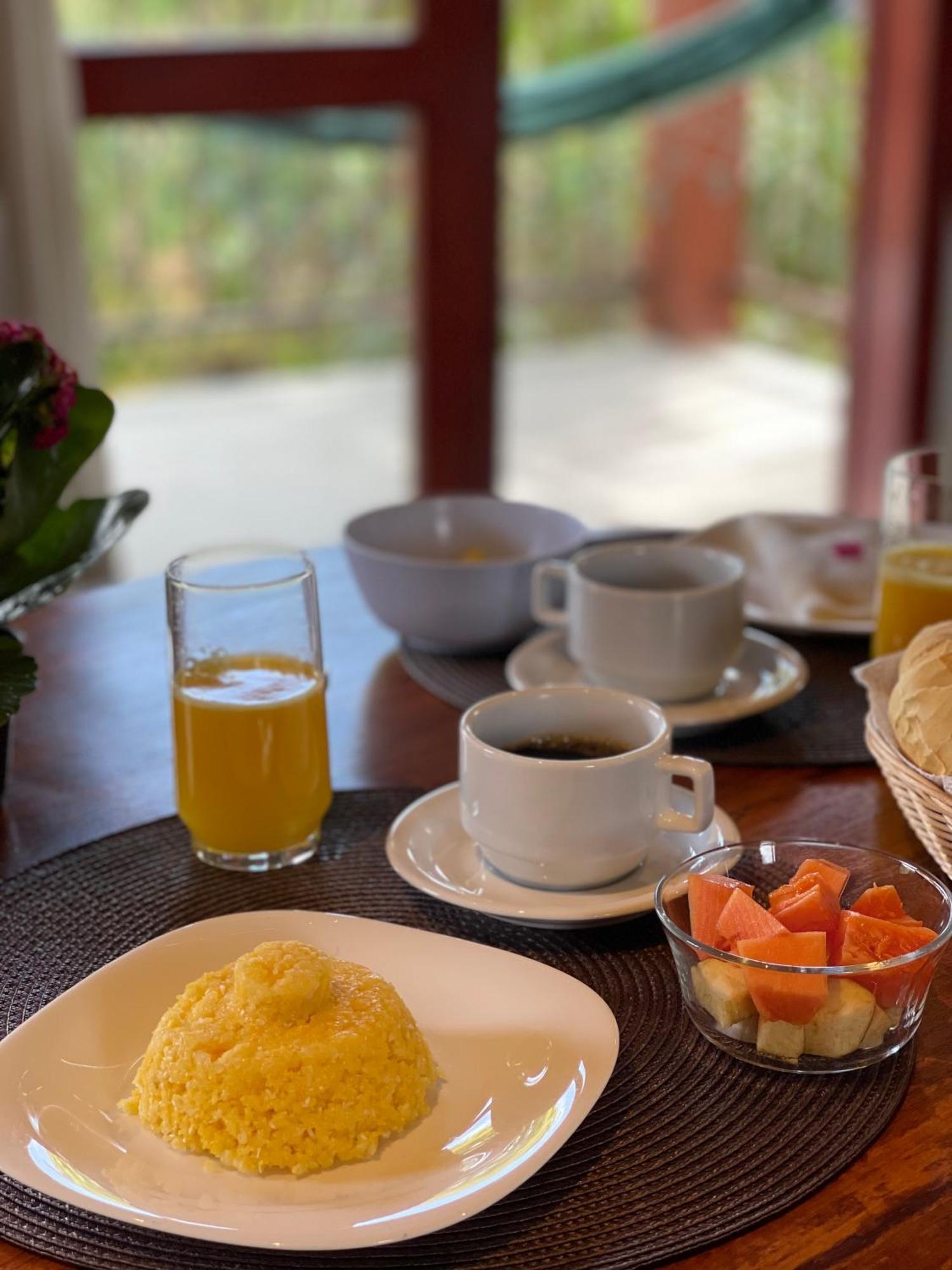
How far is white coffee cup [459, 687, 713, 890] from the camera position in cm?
86

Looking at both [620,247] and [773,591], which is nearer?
[773,591]

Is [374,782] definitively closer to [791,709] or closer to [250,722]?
[250,722]

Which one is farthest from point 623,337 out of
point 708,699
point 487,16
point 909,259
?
point 708,699

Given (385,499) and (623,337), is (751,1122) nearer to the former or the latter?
(385,499)

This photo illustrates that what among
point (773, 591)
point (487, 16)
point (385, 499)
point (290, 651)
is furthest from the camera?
point (385, 499)

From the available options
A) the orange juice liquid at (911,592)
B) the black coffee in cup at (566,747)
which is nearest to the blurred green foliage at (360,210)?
the orange juice liquid at (911,592)

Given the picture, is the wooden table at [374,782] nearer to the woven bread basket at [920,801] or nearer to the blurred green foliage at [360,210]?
the woven bread basket at [920,801]

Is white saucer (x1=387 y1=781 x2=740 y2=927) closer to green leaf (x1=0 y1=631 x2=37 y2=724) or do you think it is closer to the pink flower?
green leaf (x1=0 y1=631 x2=37 y2=724)

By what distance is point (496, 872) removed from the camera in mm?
912

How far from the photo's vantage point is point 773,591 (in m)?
1.38

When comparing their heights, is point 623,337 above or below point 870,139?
below

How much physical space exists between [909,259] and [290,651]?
8.88 feet

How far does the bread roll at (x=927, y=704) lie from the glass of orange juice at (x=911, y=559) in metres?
0.20

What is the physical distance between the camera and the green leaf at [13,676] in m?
0.94
